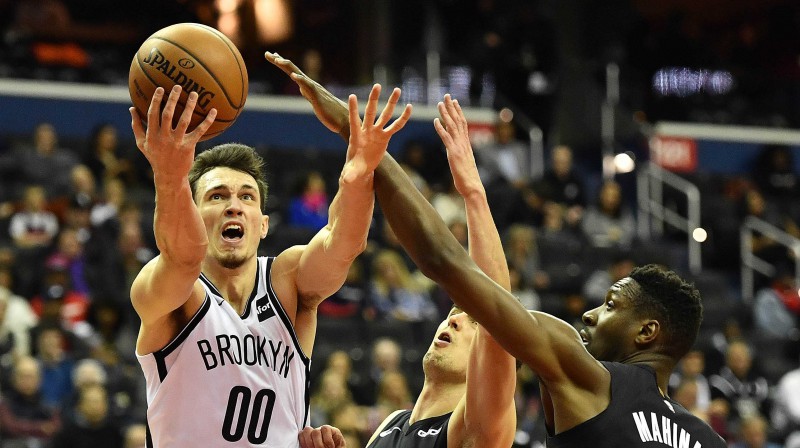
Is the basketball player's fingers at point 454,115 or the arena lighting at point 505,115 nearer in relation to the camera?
the basketball player's fingers at point 454,115

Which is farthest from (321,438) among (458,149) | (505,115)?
(505,115)

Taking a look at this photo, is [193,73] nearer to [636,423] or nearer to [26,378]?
[636,423]

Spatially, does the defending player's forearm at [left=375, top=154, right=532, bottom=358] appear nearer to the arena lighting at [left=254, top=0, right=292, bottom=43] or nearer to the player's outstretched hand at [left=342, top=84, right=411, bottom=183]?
the player's outstretched hand at [left=342, top=84, right=411, bottom=183]

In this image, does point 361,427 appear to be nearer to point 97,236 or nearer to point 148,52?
point 97,236

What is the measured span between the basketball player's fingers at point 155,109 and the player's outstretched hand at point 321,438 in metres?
1.23

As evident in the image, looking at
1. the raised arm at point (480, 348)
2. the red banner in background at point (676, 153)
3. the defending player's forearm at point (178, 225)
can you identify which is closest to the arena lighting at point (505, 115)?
the red banner in background at point (676, 153)

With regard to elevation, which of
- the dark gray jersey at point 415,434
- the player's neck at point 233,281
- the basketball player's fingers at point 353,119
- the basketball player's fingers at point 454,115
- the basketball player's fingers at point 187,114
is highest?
the basketball player's fingers at point 187,114

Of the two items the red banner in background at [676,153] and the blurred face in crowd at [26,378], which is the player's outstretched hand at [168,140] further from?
the red banner in background at [676,153]

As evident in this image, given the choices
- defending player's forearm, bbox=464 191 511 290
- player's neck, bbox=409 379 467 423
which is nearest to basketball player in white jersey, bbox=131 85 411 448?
defending player's forearm, bbox=464 191 511 290

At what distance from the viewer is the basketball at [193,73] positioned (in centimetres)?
409

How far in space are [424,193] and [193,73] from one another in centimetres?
825

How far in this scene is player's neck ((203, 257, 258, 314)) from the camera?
14.6 ft

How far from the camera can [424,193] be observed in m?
12.3

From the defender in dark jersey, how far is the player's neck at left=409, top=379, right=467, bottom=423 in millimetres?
1041
